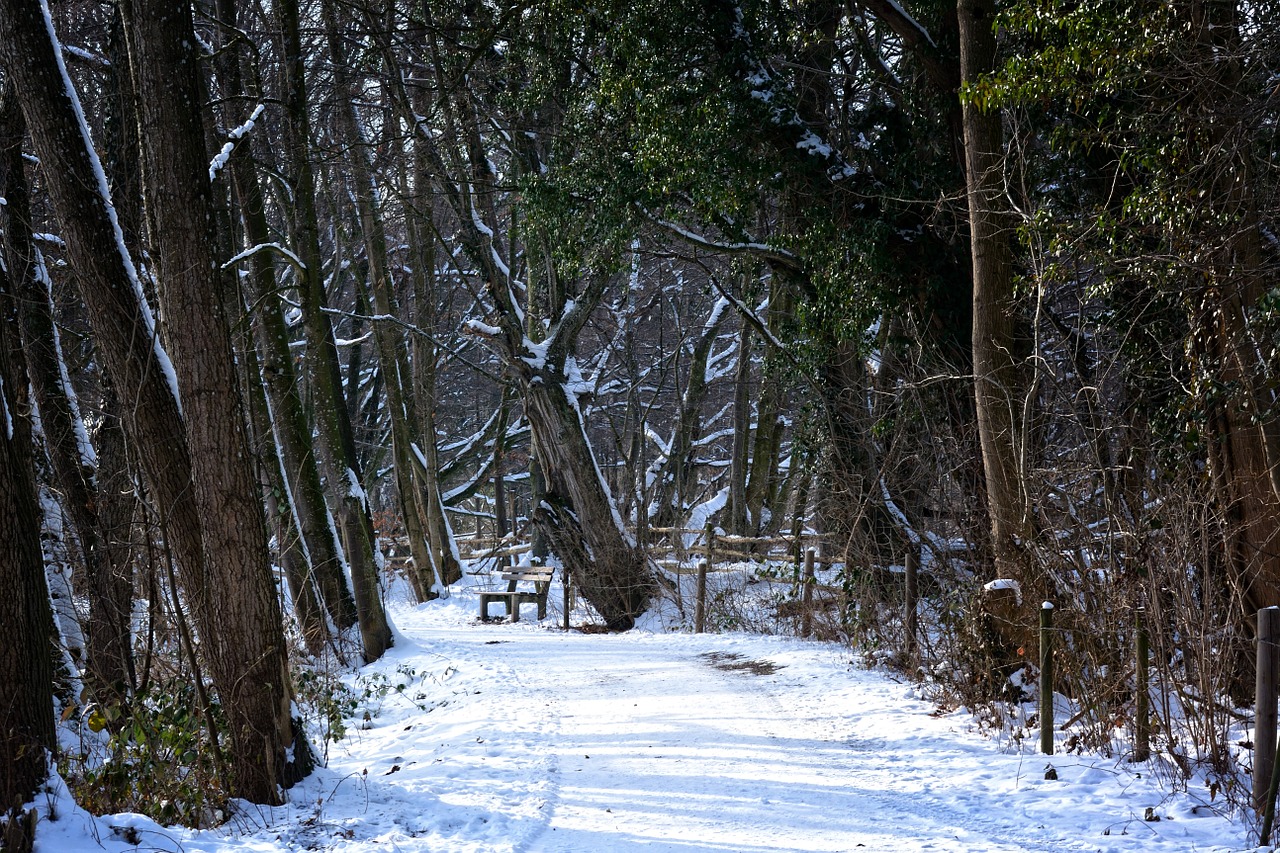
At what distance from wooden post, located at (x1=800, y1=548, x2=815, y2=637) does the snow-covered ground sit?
3579mm

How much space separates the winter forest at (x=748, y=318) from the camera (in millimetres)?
6145

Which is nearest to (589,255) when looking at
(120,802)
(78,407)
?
(78,407)

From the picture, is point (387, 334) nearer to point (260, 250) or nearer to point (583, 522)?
point (583, 522)

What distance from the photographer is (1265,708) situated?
5402 millimetres

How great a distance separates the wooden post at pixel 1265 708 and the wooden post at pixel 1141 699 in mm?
913

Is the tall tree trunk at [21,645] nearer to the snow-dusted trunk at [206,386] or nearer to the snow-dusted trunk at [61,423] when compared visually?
the snow-dusted trunk at [206,386]

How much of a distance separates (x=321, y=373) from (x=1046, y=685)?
400 inches

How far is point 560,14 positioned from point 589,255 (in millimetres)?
3362

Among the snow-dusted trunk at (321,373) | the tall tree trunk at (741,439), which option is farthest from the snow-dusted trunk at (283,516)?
the tall tree trunk at (741,439)

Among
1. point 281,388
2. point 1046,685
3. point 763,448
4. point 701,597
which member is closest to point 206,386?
point 1046,685

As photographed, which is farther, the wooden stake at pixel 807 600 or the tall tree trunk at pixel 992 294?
the wooden stake at pixel 807 600

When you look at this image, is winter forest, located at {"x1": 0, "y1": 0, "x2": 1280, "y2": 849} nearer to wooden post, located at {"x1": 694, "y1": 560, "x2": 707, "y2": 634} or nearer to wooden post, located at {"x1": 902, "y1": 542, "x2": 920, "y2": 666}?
wooden post, located at {"x1": 902, "y1": 542, "x2": 920, "y2": 666}

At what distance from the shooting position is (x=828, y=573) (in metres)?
16.0

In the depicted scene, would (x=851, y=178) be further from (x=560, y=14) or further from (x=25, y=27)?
(x=25, y=27)
